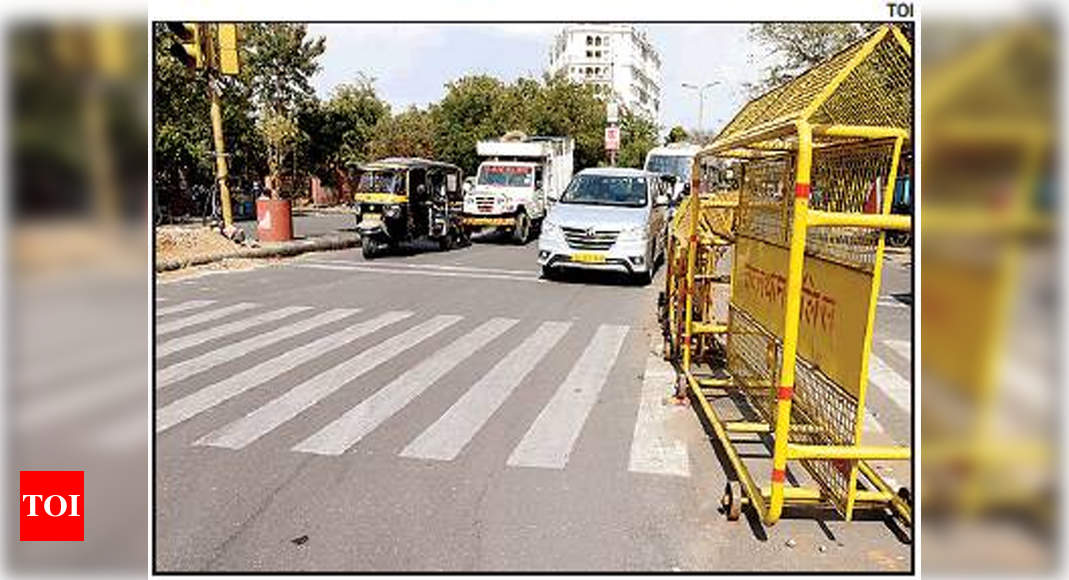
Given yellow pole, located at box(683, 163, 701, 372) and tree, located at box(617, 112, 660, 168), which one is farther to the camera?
tree, located at box(617, 112, 660, 168)

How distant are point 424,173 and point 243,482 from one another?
14099 millimetres

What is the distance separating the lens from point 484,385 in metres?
6.52

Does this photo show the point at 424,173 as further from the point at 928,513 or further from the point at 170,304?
the point at 928,513

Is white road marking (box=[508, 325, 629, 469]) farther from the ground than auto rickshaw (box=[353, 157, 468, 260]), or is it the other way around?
auto rickshaw (box=[353, 157, 468, 260])

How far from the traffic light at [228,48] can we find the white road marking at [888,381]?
15.6ft

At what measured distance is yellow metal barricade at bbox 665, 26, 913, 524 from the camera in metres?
3.41

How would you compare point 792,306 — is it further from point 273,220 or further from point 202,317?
point 273,220

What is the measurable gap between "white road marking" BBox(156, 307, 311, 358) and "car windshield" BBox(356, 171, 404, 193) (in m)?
7.18

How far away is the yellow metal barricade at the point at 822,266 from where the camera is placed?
341cm

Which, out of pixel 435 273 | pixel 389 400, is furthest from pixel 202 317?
pixel 435 273

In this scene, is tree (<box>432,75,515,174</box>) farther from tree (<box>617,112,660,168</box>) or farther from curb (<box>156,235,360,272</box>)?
curb (<box>156,235,360,272</box>)

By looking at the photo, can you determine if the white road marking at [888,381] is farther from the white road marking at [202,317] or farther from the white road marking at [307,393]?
the white road marking at [202,317]

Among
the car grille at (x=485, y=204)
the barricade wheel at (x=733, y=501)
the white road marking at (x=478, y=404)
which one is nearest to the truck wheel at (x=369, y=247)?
the car grille at (x=485, y=204)

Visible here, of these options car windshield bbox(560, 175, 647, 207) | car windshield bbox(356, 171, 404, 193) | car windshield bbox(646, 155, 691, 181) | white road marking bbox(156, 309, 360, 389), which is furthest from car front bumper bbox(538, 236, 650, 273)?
car windshield bbox(646, 155, 691, 181)
